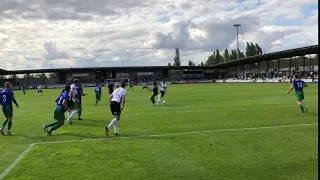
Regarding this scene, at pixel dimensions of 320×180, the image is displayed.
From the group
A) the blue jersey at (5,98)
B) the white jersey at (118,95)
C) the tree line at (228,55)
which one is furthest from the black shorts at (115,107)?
the tree line at (228,55)

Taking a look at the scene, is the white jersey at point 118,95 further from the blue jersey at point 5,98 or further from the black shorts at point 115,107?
the blue jersey at point 5,98

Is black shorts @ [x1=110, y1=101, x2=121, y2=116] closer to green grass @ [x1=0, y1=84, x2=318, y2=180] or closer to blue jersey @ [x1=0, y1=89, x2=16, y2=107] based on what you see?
green grass @ [x1=0, y1=84, x2=318, y2=180]

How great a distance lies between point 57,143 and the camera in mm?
10984

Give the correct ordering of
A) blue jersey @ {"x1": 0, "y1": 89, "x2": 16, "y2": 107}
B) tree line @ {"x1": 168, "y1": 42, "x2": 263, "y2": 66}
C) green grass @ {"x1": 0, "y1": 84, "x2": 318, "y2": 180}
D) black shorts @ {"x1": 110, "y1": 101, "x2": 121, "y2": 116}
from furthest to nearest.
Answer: tree line @ {"x1": 168, "y1": 42, "x2": 263, "y2": 66} → blue jersey @ {"x1": 0, "y1": 89, "x2": 16, "y2": 107} → black shorts @ {"x1": 110, "y1": 101, "x2": 121, "y2": 116} → green grass @ {"x1": 0, "y1": 84, "x2": 318, "y2": 180}

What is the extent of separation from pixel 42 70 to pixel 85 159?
104048 millimetres

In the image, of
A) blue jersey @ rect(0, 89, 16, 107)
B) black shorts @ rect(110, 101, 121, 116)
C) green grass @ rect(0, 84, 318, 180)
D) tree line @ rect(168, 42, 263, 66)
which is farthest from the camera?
tree line @ rect(168, 42, 263, 66)

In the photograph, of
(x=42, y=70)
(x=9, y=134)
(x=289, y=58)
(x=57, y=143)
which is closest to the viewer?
(x=57, y=143)

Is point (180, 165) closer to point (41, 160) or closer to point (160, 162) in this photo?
point (160, 162)

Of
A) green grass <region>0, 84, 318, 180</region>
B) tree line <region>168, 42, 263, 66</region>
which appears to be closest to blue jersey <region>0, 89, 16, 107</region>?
green grass <region>0, 84, 318, 180</region>

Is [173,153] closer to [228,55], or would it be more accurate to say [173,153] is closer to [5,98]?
[5,98]

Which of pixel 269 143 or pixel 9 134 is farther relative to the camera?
pixel 9 134

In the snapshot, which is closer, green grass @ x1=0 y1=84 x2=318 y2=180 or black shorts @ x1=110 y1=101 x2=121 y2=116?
green grass @ x1=0 y1=84 x2=318 y2=180

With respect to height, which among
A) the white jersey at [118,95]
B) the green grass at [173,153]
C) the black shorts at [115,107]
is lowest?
the green grass at [173,153]

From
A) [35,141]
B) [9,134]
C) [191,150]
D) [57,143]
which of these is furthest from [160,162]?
[9,134]
